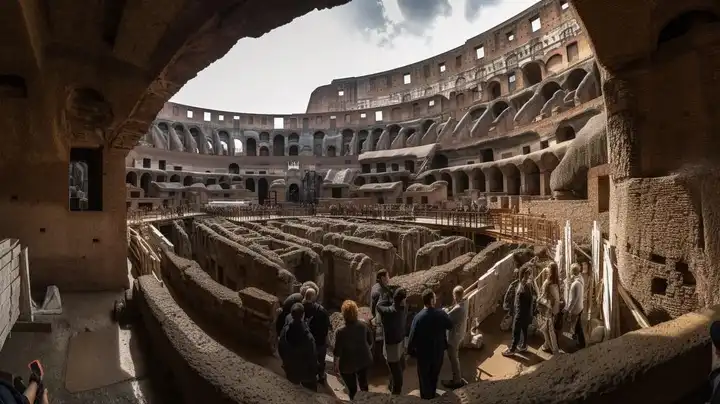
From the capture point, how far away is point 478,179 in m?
31.1

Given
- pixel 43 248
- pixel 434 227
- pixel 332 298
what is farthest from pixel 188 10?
pixel 434 227

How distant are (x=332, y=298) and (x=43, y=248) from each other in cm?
609

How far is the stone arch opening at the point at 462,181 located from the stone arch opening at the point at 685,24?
24746 millimetres

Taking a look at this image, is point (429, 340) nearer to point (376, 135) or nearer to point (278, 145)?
point (376, 135)

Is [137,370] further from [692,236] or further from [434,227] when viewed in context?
[434,227]

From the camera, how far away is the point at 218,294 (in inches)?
223

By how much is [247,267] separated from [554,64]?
34.7 meters

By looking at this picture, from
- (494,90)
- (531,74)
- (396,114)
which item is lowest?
(396,114)

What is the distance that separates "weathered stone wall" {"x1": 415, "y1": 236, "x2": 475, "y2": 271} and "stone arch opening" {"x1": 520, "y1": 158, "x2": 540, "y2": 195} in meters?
15.8

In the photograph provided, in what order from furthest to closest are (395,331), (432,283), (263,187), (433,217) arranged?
(263,187)
(433,217)
(432,283)
(395,331)

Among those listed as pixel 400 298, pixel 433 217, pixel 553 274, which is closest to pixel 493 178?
pixel 433 217

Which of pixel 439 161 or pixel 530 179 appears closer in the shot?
pixel 530 179

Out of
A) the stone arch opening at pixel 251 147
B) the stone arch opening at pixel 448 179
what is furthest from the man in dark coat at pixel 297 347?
the stone arch opening at pixel 251 147

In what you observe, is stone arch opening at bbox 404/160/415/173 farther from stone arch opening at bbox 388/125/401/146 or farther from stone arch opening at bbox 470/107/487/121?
stone arch opening at bbox 388/125/401/146
